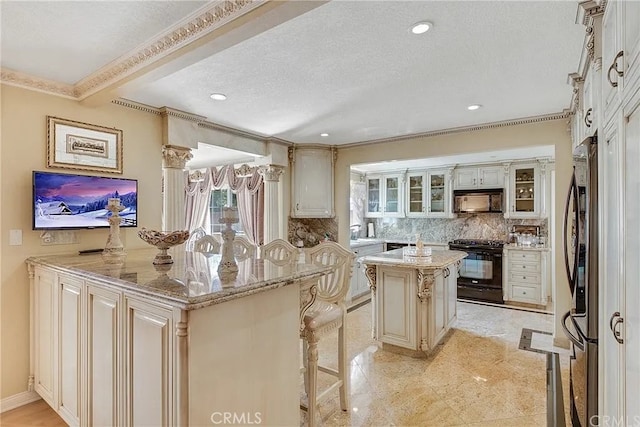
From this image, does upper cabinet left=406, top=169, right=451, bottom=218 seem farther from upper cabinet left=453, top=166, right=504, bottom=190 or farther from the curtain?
the curtain

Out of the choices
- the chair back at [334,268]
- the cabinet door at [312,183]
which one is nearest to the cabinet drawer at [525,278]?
the cabinet door at [312,183]

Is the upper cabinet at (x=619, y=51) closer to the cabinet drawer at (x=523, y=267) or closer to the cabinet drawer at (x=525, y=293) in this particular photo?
the cabinet drawer at (x=523, y=267)

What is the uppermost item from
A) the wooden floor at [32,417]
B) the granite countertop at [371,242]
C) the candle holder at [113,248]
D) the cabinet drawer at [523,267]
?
the candle holder at [113,248]

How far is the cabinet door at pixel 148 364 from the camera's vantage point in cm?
130

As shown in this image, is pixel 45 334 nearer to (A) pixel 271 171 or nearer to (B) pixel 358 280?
(A) pixel 271 171

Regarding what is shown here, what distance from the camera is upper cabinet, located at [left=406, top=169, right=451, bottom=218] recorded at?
594 centimetres

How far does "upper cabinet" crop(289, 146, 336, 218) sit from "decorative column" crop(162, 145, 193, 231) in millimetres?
1724

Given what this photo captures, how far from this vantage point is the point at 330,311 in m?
2.16

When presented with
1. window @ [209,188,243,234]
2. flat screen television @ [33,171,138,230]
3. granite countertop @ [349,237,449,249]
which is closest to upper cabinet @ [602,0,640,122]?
flat screen television @ [33,171,138,230]

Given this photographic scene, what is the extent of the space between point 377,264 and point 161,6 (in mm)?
2693

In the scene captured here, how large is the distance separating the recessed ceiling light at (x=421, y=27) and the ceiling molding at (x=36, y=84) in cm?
265

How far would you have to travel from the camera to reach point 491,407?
7.60 feet

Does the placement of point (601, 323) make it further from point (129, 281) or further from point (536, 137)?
point (536, 137)

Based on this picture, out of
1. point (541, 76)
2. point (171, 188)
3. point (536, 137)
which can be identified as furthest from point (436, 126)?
point (171, 188)
